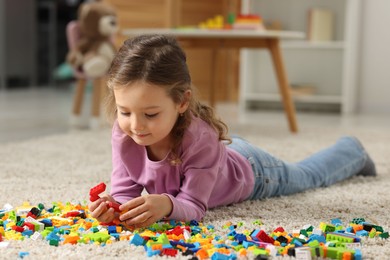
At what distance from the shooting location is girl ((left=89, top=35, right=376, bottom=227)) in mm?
1139

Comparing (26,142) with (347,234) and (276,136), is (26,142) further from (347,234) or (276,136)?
(347,234)

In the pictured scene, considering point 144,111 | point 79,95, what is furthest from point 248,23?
point 144,111

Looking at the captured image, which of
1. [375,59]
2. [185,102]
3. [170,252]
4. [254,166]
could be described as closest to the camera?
[170,252]

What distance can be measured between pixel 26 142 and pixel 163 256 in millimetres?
1522

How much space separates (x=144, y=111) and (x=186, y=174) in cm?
17

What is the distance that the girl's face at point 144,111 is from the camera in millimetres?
1134

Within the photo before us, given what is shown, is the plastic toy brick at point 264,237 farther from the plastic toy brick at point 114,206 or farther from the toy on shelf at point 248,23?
the toy on shelf at point 248,23

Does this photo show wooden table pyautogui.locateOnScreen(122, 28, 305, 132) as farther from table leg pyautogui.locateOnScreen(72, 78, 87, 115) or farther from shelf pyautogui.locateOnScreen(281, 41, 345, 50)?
shelf pyautogui.locateOnScreen(281, 41, 345, 50)

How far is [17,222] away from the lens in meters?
1.17

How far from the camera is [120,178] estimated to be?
4.29 ft

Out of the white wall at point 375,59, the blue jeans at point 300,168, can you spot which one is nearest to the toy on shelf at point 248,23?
the blue jeans at point 300,168

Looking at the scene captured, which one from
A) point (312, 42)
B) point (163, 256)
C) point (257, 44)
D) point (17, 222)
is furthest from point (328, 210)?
point (312, 42)

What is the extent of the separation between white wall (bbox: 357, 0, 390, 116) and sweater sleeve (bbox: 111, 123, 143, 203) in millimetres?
3137

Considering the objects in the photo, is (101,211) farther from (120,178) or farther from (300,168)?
(300,168)
